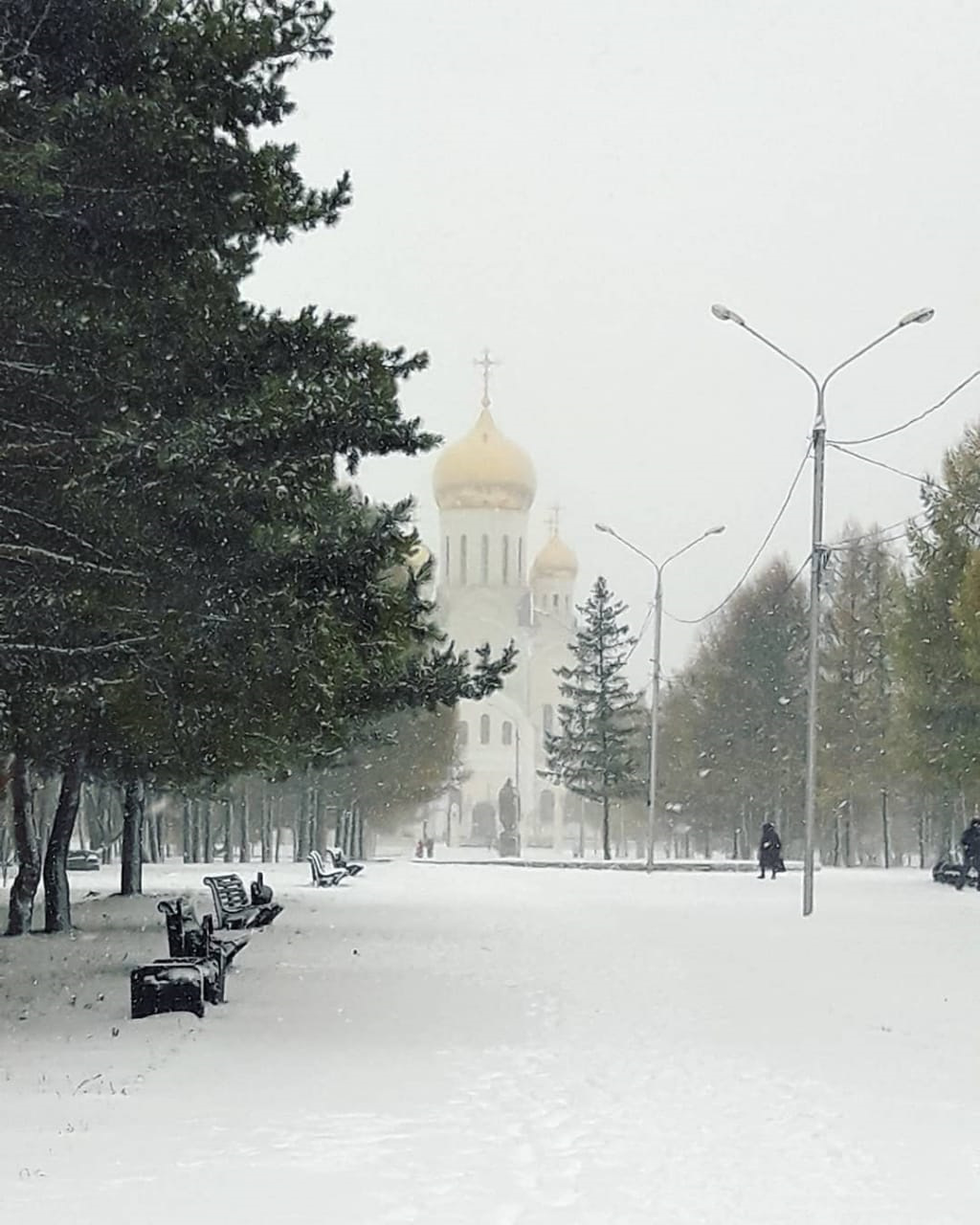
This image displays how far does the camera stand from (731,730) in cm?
5906

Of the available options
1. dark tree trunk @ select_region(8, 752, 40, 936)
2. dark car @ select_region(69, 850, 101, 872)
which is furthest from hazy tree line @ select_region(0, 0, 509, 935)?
dark car @ select_region(69, 850, 101, 872)

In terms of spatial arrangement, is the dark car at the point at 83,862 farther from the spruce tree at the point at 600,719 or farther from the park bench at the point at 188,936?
the park bench at the point at 188,936

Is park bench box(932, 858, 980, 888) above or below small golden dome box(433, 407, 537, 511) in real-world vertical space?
below

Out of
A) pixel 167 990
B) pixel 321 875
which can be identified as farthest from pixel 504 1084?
pixel 321 875

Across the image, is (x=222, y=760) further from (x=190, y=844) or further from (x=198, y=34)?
(x=190, y=844)

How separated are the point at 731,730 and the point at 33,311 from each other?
160 feet

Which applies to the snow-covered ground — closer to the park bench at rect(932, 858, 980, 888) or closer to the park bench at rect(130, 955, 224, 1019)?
the park bench at rect(130, 955, 224, 1019)

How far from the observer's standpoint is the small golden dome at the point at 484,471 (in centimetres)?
9081

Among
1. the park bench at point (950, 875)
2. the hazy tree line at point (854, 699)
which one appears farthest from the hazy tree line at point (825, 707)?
the park bench at point (950, 875)

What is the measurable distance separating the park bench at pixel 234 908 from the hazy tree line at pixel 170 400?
4.84 metres

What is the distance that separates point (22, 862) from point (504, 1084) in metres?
13.1

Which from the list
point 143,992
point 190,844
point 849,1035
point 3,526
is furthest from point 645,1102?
point 190,844

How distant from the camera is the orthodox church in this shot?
299 ft

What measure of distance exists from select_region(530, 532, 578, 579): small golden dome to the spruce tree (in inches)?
1311
